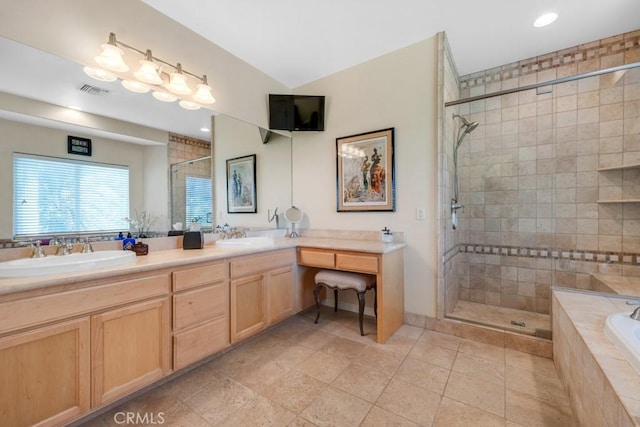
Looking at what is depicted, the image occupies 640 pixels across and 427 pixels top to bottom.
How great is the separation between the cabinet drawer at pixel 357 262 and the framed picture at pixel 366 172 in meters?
0.63

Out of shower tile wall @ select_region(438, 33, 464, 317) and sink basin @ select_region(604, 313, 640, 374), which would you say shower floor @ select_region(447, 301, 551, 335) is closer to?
shower tile wall @ select_region(438, 33, 464, 317)

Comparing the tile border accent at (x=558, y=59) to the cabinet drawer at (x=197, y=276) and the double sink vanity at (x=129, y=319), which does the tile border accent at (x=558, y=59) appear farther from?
the cabinet drawer at (x=197, y=276)

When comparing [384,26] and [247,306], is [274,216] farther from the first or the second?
[384,26]

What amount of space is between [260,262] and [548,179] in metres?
2.96

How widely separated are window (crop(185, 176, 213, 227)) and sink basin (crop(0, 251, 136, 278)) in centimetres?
66

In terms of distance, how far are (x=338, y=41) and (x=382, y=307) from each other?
2.43 m

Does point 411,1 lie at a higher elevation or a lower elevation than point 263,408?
higher

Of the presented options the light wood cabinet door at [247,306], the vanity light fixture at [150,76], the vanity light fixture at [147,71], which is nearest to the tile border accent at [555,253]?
the light wood cabinet door at [247,306]

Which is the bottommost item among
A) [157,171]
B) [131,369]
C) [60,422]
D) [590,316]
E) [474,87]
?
[60,422]

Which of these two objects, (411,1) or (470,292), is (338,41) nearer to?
(411,1)

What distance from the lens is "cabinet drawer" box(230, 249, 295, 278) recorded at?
6.65ft

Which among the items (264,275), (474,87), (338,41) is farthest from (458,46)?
(264,275)

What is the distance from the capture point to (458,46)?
2498mm

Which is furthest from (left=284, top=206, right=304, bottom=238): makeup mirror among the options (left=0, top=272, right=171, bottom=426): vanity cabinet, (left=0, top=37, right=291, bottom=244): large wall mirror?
(left=0, top=272, right=171, bottom=426): vanity cabinet
